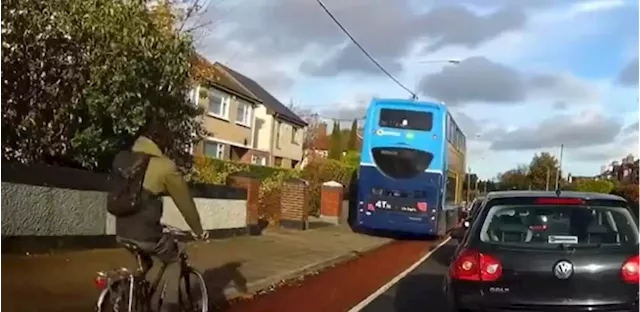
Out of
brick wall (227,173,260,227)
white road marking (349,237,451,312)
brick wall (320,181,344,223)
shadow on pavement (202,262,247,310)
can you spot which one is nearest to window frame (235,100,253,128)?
brick wall (320,181,344,223)

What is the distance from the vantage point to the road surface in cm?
1166

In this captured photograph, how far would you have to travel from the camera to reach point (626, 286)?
689 centimetres

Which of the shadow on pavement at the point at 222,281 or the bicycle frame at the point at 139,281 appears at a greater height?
the bicycle frame at the point at 139,281

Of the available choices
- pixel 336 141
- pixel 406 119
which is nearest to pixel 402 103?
pixel 406 119

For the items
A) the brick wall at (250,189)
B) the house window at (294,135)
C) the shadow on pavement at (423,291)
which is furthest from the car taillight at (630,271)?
the house window at (294,135)

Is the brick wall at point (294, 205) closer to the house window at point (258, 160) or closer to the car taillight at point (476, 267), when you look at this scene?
the car taillight at point (476, 267)

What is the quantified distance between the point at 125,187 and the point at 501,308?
3.07 m

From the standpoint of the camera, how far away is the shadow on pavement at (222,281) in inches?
430

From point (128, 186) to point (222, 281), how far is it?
19.0 ft

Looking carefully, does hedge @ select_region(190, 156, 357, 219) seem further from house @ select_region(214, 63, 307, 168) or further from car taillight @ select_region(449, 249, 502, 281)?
car taillight @ select_region(449, 249, 502, 281)

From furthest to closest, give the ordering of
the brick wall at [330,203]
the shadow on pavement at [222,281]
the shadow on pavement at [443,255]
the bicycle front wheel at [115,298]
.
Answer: the brick wall at [330,203] → the shadow on pavement at [443,255] → the shadow on pavement at [222,281] → the bicycle front wheel at [115,298]

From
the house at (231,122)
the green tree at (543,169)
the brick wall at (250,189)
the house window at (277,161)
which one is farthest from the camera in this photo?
the green tree at (543,169)

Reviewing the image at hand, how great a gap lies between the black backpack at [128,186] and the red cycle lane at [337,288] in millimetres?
3690

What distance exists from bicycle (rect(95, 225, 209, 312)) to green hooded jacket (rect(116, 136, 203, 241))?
15cm
